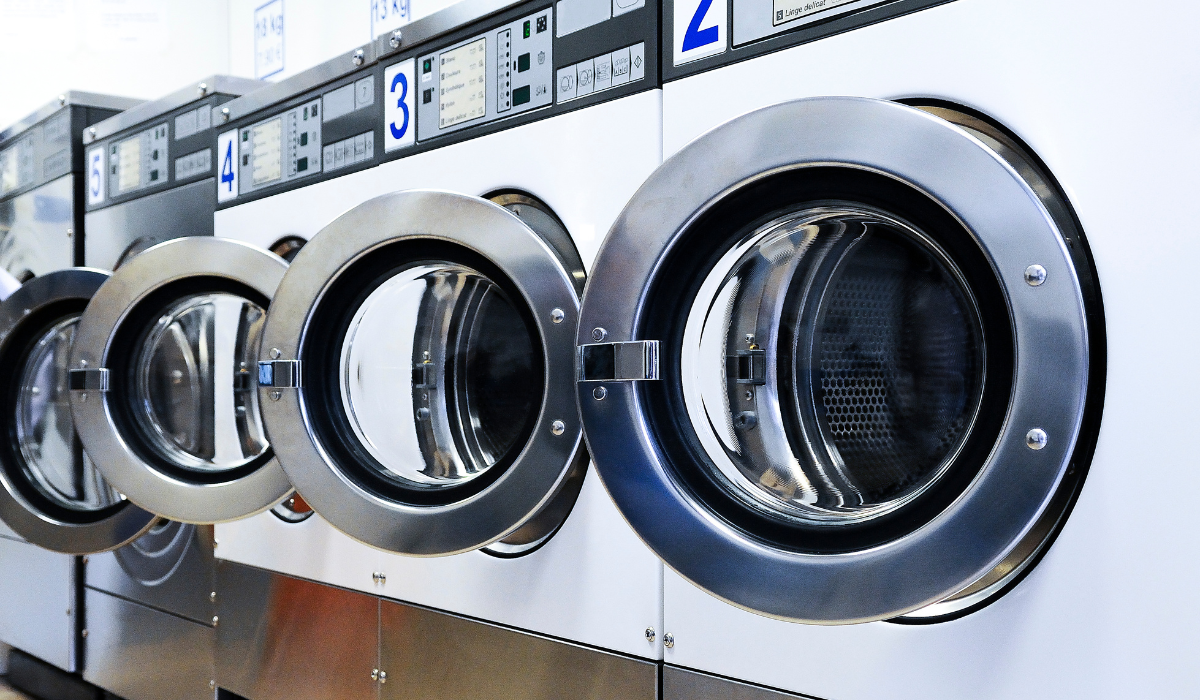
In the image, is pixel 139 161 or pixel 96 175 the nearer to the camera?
pixel 139 161

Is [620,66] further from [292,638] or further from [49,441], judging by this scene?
[49,441]

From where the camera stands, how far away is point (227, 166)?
170 centimetres

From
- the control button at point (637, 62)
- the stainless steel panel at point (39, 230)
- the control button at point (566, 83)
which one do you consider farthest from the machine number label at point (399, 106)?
the stainless steel panel at point (39, 230)

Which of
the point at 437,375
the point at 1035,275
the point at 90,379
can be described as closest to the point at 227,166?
the point at 90,379

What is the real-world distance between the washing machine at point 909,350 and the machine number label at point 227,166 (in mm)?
993

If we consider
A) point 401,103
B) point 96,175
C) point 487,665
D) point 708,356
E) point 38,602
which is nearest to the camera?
point 708,356

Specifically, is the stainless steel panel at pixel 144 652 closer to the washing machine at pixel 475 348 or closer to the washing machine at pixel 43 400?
the washing machine at pixel 43 400

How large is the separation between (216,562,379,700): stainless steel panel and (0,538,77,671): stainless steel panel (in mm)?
763

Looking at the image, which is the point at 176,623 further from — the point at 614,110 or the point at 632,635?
the point at 614,110

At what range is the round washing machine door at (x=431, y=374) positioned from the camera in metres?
1.04

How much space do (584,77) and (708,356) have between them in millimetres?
384

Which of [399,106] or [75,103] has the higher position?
[75,103]

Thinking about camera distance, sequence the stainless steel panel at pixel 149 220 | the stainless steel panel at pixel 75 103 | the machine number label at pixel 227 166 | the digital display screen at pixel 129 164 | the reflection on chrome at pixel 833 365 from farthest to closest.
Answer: the stainless steel panel at pixel 75 103 → the digital display screen at pixel 129 164 → the stainless steel panel at pixel 149 220 → the machine number label at pixel 227 166 → the reflection on chrome at pixel 833 365

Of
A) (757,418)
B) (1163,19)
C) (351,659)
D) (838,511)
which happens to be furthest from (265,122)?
(1163,19)
